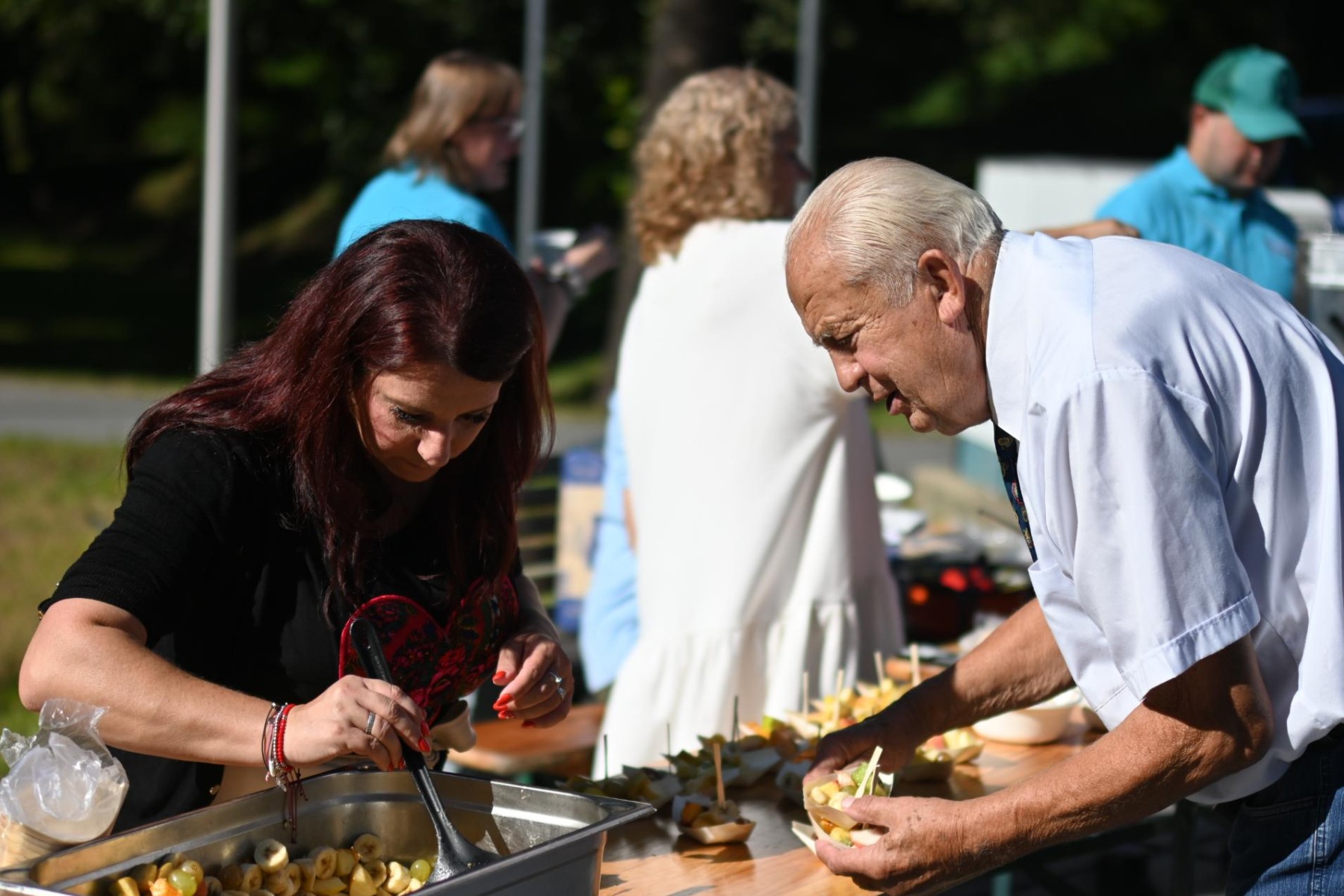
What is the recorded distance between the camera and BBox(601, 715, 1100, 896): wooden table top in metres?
1.75

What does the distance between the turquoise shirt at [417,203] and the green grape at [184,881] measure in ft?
6.44

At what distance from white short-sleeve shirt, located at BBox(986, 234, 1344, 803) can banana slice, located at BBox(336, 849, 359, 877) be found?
0.79 meters

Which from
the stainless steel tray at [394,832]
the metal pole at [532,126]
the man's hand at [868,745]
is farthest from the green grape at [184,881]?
the metal pole at [532,126]

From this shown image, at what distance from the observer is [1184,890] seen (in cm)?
260

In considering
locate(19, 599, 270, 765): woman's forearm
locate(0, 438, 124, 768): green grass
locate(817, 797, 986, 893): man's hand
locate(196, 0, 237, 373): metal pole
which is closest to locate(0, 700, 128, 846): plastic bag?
locate(19, 599, 270, 765): woman's forearm

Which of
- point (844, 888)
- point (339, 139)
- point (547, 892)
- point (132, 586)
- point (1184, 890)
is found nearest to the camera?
point (547, 892)

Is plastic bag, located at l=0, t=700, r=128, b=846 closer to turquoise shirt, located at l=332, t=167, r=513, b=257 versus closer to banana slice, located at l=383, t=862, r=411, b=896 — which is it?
banana slice, located at l=383, t=862, r=411, b=896

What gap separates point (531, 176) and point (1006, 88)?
15217mm

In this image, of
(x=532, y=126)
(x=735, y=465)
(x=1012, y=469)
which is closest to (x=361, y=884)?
(x=1012, y=469)

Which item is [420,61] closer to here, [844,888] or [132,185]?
[132,185]

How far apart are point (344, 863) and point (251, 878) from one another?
113 millimetres

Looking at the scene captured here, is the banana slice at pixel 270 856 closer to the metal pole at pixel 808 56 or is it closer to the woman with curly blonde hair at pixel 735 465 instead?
the woman with curly blonde hair at pixel 735 465

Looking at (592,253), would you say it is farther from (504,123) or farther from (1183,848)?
(1183,848)

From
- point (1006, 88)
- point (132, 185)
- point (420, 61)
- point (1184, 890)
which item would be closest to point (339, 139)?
point (420, 61)
